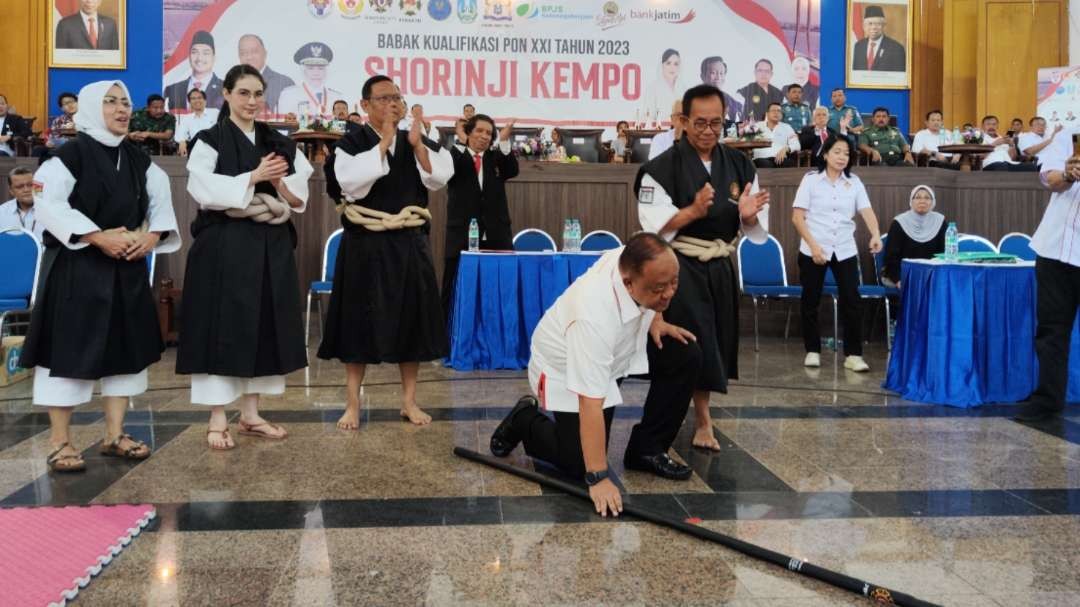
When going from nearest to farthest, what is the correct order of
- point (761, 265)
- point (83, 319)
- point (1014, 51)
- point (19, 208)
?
point (83, 319)
point (19, 208)
point (761, 265)
point (1014, 51)

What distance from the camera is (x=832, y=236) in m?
5.73

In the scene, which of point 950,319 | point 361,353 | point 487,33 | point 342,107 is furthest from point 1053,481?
point 487,33

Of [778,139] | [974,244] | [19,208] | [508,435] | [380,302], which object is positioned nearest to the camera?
[508,435]

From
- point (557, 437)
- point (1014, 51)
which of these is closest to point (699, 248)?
point (557, 437)

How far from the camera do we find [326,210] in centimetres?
702

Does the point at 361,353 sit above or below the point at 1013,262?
below

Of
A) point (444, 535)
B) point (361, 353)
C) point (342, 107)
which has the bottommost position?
point (444, 535)

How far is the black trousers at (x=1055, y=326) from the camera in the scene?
414 cm

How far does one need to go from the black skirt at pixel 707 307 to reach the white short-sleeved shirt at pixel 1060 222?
1.81 meters

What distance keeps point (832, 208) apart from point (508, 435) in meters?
3.45

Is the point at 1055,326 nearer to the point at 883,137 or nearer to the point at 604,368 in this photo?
the point at 604,368

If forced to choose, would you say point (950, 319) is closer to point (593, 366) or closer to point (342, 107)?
point (593, 366)

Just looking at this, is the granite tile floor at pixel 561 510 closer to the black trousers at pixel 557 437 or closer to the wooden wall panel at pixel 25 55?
the black trousers at pixel 557 437

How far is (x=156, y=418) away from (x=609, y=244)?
3652 millimetres
